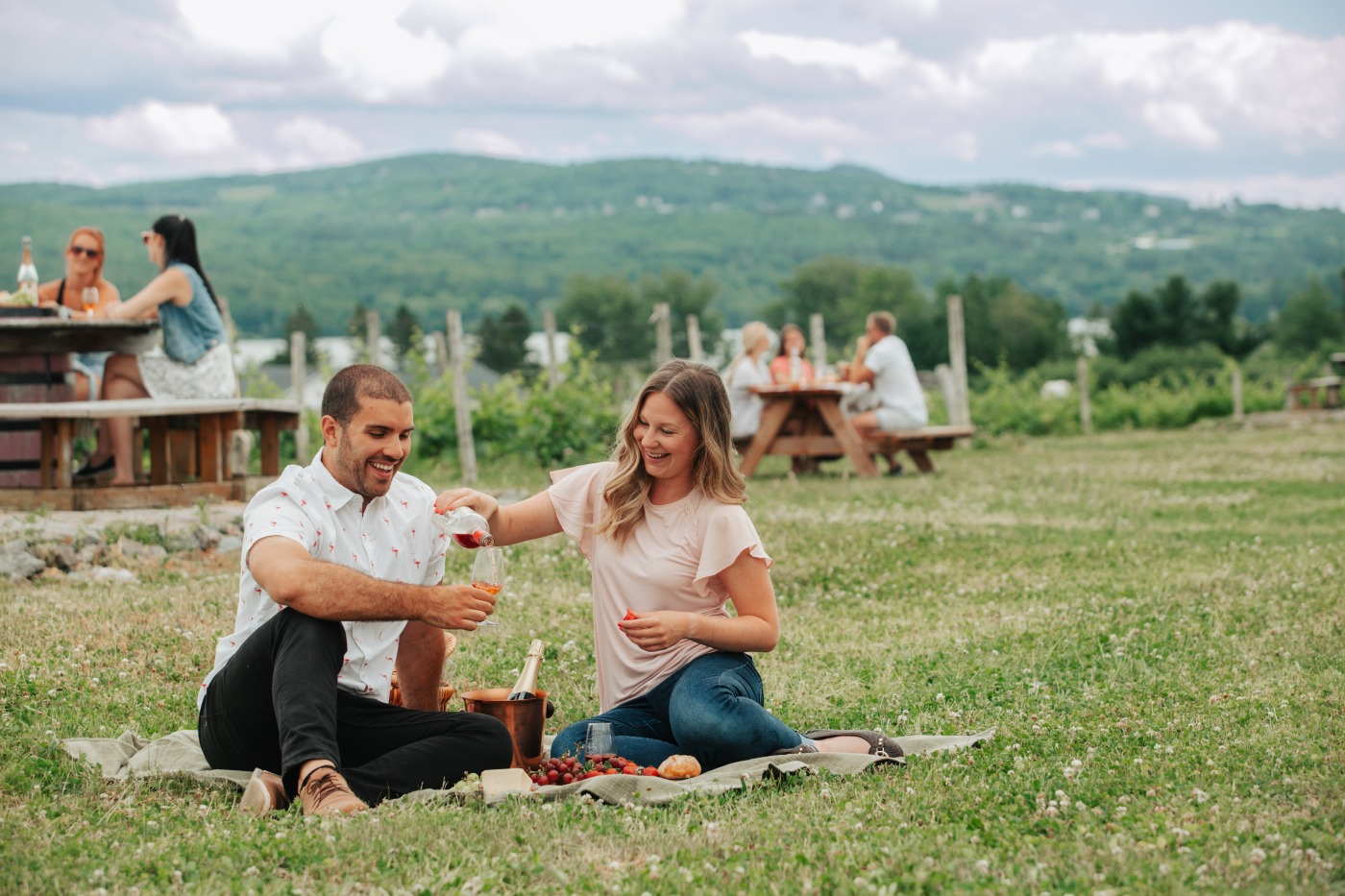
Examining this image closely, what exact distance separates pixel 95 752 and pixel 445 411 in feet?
39.9

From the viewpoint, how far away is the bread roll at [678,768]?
432 cm

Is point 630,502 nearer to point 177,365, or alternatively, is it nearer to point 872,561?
point 872,561

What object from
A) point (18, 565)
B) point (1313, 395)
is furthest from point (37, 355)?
point (1313, 395)

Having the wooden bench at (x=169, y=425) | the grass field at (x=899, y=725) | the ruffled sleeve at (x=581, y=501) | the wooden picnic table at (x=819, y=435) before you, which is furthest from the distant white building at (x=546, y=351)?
the ruffled sleeve at (x=581, y=501)

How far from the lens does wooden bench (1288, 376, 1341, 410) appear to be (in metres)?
30.7

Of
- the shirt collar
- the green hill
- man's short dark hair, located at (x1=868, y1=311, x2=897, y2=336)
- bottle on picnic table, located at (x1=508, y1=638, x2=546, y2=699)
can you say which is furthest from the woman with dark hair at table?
the green hill

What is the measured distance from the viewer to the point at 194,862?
11.3 feet

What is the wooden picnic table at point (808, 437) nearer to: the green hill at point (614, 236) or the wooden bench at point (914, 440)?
the wooden bench at point (914, 440)

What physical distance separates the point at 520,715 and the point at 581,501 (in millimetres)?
753

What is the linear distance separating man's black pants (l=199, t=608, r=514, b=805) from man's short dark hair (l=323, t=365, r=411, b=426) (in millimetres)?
651

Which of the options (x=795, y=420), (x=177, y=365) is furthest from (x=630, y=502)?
(x=795, y=420)

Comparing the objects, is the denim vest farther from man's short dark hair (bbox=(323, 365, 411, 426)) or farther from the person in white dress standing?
man's short dark hair (bbox=(323, 365, 411, 426))

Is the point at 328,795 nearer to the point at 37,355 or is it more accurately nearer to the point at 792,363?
the point at 37,355

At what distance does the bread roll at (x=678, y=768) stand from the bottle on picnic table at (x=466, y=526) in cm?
93
